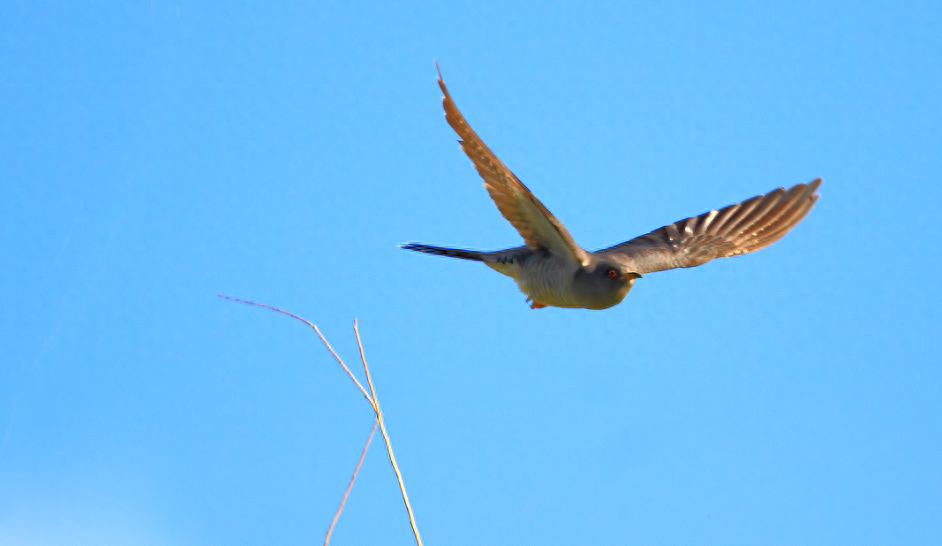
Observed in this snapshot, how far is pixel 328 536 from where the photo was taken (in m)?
1.93

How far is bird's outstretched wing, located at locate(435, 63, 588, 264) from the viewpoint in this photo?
151 inches

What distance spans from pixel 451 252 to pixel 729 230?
271cm

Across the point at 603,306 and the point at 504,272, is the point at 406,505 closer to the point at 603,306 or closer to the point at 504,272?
the point at 603,306

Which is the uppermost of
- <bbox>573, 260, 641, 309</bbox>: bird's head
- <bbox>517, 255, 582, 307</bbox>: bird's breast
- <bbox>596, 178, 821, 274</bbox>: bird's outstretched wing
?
<bbox>596, 178, 821, 274</bbox>: bird's outstretched wing

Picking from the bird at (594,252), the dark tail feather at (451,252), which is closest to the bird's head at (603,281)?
the bird at (594,252)

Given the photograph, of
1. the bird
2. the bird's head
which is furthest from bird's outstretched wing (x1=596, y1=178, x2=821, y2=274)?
the bird's head

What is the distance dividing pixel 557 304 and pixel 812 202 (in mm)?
2744

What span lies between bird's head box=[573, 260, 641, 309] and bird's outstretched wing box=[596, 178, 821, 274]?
1.30 m

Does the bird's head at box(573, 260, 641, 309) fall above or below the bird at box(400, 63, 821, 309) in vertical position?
below

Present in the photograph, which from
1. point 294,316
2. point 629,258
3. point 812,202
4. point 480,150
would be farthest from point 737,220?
point 294,316

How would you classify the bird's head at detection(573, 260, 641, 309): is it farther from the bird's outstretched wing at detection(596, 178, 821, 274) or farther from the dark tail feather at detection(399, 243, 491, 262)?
the bird's outstretched wing at detection(596, 178, 821, 274)

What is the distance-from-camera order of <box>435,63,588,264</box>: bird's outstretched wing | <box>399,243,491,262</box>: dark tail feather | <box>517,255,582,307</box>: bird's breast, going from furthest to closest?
<box>399,243,491,262</box>: dark tail feather, <box>517,255,582,307</box>: bird's breast, <box>435,63,588,264</box>: bird's outstretched wing

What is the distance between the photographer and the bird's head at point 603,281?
4750 mm

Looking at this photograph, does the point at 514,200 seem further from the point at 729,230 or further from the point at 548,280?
the point at 729,230
